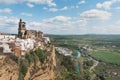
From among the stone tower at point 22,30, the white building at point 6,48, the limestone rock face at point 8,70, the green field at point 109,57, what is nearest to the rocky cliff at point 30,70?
the limestone rock face at point 8,70

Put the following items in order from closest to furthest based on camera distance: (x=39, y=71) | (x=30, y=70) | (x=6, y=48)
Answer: (x=30, y=70), (x=6, y=48), (x=39, y=71)

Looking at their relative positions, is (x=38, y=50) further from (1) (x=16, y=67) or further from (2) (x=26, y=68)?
(1) (x=16, y=67)

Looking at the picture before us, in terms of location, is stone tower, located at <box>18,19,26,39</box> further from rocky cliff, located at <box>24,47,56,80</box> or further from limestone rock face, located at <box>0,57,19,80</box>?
limestone rock face, located at <box>0,57,19,80</box>

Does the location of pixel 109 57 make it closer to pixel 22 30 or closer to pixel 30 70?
pixel 22 30

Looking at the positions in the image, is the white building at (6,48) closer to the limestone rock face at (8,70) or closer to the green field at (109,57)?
the limestone rock face at (8,70)

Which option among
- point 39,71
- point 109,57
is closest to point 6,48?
point 39,71

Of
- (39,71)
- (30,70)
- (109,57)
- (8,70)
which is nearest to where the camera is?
(8,70)

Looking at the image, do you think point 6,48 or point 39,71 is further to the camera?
point 39,71

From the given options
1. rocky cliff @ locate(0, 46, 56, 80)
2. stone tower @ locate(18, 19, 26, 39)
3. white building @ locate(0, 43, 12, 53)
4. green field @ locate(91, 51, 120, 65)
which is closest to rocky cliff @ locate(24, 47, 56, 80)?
rocky cliff @ locate(0, 46, 56, 80)
